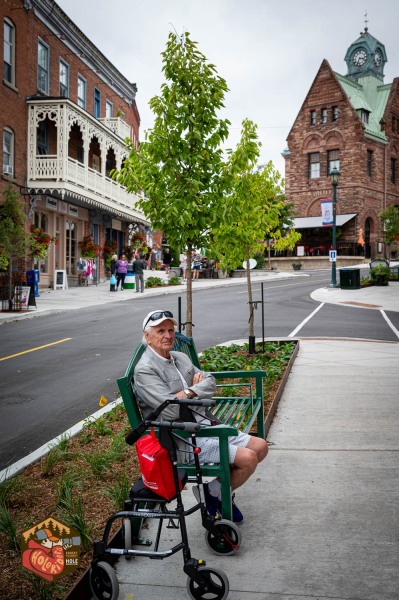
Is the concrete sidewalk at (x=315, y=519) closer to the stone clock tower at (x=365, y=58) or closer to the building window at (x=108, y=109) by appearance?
the building window at (x=108, y=109)

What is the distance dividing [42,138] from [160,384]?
26.9m

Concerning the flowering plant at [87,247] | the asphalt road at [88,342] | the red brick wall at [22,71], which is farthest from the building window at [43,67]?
the asphalt road at [88,342]

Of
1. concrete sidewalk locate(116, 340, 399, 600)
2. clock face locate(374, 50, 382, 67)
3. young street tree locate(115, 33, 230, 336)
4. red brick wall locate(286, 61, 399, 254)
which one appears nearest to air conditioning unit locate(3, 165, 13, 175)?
young street tree locate(115, 33, 230, 336)

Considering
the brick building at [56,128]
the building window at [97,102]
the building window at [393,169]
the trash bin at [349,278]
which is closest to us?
the brick building at [56,128]

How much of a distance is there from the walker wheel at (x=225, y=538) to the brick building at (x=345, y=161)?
52.7 meters

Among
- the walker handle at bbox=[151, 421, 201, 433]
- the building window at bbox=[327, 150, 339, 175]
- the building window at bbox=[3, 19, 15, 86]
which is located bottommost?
the walker handle at bbox=[151, 421, 201, 433]

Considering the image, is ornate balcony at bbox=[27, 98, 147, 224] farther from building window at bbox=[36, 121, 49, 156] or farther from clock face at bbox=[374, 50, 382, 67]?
clock face at bbox=[374, 50, 382, 67]

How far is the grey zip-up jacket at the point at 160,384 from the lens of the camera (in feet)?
12.4

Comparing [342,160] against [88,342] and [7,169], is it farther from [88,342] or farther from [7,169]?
[88,342]

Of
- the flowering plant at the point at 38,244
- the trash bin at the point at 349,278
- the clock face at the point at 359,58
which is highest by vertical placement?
the clock face at the point at 359,58

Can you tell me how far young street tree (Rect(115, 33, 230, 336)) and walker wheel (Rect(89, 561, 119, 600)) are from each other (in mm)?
5347

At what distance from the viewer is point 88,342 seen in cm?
1365

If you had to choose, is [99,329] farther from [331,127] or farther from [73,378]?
[331,127]

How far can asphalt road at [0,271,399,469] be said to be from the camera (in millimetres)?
7262
